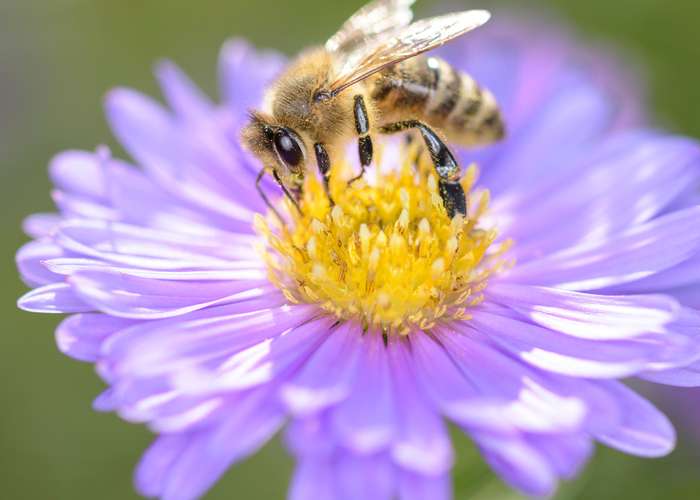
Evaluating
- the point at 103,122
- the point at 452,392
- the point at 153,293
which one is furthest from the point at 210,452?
the point at 103,122

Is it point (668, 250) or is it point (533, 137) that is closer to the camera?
point (668, 250)

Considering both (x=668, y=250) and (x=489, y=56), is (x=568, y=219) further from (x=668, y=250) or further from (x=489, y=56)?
(x=489, y=56)

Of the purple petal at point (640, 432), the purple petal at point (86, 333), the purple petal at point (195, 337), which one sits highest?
the purple petal at point (86, 333)

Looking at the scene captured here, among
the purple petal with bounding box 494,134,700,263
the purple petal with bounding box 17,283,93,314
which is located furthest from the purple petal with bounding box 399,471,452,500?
the purple petal with bounding box 494,134,700,263

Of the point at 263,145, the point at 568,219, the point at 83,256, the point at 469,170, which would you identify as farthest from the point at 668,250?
the point at 83,256

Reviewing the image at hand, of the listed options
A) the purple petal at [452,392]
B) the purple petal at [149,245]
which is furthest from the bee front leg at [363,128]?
the purple petal at [452,392]

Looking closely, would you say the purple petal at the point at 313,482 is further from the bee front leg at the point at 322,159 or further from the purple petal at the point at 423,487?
the bee front leg at the point at 322,159
